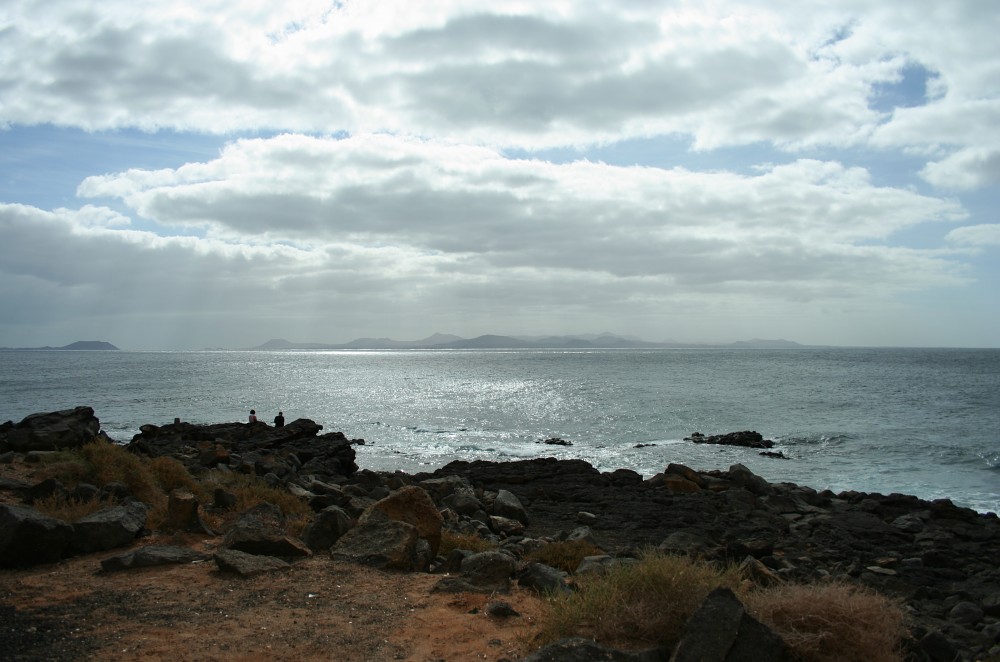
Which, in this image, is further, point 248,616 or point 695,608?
point 248,616

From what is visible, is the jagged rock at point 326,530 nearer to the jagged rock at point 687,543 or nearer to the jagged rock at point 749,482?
the jagged rock at point 687,543

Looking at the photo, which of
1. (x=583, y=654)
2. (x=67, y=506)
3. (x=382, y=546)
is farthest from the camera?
(x=67, y=506)

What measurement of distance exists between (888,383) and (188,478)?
79.7 meters

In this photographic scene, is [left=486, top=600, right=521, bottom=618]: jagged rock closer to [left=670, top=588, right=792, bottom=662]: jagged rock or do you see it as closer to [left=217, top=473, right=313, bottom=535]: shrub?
[left=670, top=588, right=792, bottom=662]: jagged rock

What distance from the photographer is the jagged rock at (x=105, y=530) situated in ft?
33.3

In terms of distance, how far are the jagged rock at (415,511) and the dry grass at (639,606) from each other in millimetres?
A: 4323

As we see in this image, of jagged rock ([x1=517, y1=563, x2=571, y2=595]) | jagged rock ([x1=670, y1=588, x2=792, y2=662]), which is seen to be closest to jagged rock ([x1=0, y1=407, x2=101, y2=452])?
jagged rock ([x1=517, y1=563, x2=571, y2=595])

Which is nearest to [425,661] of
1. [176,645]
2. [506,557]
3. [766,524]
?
[176,645]

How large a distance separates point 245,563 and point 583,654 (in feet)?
18.3

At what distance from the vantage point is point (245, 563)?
9531 millimetres

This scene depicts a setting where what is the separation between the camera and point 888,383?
7669cm

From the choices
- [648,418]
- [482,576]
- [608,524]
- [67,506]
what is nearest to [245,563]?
[482,576]

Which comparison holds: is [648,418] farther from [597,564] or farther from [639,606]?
[639,606]

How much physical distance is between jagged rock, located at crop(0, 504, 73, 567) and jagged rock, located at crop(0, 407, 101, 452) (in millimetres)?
12350
